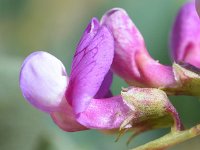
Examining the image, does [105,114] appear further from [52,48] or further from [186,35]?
[52,48]

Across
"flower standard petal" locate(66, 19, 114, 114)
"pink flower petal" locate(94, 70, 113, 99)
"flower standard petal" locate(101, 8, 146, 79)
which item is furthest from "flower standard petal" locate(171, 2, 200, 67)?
"flower standard petal" locate(66, 19, 114, 114)

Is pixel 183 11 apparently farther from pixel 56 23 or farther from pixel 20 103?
pixel 56 23

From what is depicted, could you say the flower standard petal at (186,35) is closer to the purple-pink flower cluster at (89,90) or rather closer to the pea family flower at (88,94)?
the purple-pink flower cluster at (89,90)

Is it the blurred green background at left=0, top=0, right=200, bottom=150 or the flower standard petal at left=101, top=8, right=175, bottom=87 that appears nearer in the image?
the flower standard petal at left=101, top=8, right=175, bottom=87

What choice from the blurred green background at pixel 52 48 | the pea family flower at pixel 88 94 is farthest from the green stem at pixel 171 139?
the blurred green background at pixel 52 48

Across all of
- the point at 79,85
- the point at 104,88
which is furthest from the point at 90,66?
the point at 104,88

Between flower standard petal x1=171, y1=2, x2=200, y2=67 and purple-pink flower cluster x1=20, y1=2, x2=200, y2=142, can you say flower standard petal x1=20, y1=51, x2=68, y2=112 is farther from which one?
flower standard petal x1=171, y1=2, x2=200, y2=67
